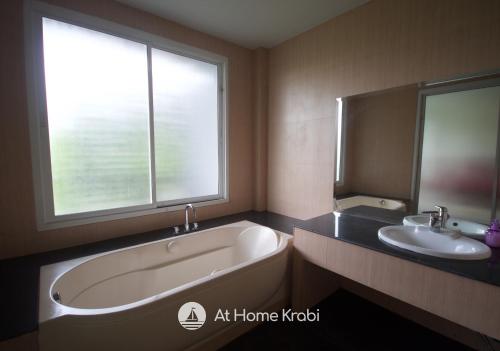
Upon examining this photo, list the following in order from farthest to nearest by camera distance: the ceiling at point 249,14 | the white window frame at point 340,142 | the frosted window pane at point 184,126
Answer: the frosted window pane at point 184,126, the white window frame at point 340,142, the ceiling at point 249,14

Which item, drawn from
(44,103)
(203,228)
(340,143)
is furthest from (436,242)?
(44,103)

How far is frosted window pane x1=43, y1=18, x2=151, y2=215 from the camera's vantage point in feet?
5.71

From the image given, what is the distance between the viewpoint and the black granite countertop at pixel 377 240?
3.55ft

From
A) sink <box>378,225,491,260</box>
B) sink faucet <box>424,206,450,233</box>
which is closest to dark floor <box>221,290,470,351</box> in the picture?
sink <box>378,225,491,260</box>

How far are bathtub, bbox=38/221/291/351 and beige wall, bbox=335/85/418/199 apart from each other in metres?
0.83

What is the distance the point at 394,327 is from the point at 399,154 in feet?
4.17

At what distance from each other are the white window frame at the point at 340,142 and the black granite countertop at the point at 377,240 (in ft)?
1.11

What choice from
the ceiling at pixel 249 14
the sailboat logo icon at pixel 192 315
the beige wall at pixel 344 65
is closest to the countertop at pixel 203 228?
the beige wall at pixel 344 65

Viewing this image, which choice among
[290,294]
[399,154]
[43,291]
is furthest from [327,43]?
[43,291]

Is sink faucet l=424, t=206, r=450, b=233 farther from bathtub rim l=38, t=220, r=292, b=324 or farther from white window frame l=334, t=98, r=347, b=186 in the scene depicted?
bathtub rim l=38, t=220, r=292, b=324

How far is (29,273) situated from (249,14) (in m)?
2.46

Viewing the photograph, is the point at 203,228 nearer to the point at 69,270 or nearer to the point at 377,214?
the point at 69,270

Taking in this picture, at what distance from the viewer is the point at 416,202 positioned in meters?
1.71

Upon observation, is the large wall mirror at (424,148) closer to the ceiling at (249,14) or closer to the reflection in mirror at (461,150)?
the reflection in mirror at (461,150)
